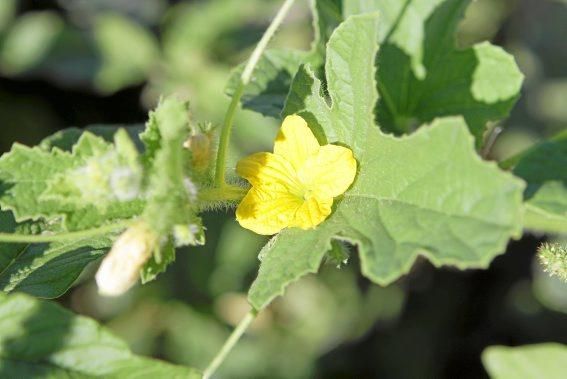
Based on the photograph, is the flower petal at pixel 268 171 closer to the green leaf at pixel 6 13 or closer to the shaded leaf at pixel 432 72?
the shaded leaf at pixel 432 72

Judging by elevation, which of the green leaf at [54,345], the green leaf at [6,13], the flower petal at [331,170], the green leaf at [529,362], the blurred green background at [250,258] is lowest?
the blurred green background at [250,258]

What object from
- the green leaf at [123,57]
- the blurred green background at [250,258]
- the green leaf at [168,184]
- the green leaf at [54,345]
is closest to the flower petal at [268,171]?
the green leaf at [168,184]

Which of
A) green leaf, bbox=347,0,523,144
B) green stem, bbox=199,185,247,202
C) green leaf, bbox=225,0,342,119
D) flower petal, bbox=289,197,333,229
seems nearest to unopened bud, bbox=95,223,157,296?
green stem, bbox=199,185,247,202

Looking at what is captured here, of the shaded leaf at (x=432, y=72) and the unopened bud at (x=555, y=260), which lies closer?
the unopened bud at (x=555, y=260)

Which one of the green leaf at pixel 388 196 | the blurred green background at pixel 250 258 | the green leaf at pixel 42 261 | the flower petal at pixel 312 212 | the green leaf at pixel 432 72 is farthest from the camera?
the blurred green background at pixel 250 258

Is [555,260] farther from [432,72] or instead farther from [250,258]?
[250,258]

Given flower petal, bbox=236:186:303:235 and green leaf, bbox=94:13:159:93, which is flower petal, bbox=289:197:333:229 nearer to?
flower petal, bbox=236:186:303:235
